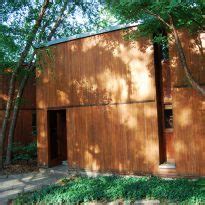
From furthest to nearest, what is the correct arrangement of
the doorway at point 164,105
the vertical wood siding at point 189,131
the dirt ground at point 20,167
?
the dirt ground at point 20,167
the doorway at point 164,105
the vertical wood siding at point 189,131

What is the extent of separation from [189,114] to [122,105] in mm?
2432

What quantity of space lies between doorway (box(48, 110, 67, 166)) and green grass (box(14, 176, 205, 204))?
4.10 metres

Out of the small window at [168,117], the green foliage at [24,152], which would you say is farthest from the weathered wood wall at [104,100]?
the green foliage at [24,152]

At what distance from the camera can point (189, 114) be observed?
9.77 m

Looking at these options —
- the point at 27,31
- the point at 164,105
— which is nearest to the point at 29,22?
the point at 27,31

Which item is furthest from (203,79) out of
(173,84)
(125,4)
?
(125,4)

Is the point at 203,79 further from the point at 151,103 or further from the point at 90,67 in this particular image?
the point at 90,67

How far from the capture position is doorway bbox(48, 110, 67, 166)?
13.4 m

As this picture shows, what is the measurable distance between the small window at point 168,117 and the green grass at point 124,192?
2.14 metres

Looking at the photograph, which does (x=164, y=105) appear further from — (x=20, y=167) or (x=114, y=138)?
(x=20, y=167)

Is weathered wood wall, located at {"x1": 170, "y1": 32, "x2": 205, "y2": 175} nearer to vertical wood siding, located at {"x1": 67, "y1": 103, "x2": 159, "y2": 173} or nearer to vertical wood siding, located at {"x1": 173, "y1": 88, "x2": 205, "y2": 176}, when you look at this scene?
vertical wood siding, located at {"x1": 173, "y1": 88, "x2": 205, "y2": 176}

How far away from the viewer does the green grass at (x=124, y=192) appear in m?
7.86

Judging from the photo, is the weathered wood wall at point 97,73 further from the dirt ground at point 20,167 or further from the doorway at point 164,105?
the dirt ground at point 20,167

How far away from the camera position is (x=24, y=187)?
10492mm
